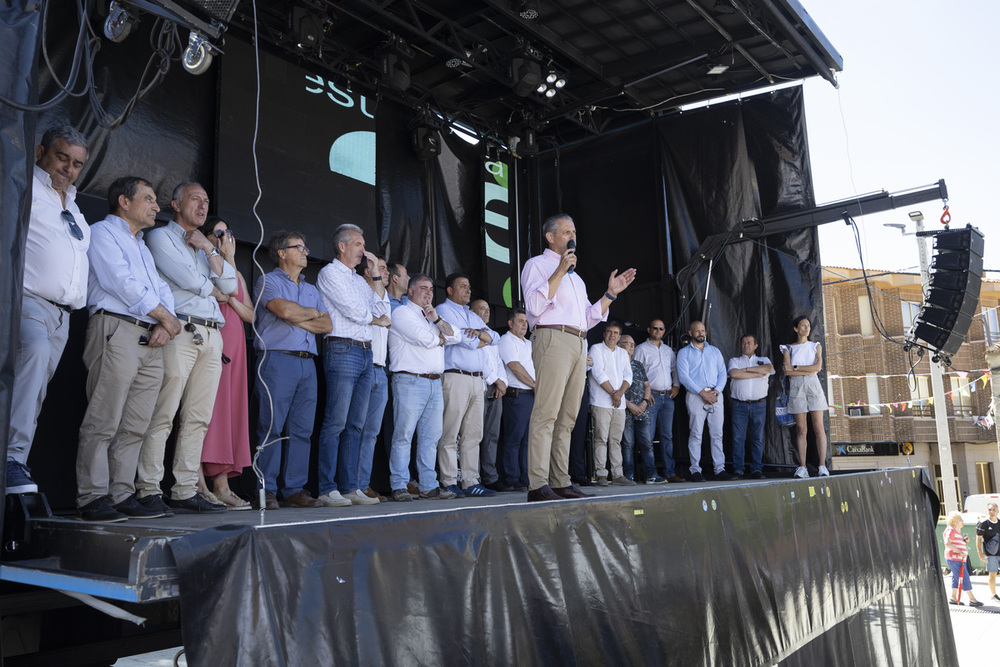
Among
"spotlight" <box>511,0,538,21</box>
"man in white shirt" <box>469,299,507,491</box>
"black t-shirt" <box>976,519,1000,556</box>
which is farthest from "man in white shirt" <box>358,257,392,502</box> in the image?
"black t-shirt" <box>976,519,1000,556</box>

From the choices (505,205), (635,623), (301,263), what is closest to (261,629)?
(635,623)

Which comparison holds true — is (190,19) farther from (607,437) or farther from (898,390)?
(898,390)

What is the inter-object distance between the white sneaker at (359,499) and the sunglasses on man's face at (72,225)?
1.81 m

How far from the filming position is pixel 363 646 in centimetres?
189

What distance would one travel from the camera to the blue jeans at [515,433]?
232 inches

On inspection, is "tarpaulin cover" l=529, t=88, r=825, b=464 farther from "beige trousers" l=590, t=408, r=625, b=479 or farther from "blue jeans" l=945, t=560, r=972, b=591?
"blue jeans" l=945, t=560, r=972, b=591

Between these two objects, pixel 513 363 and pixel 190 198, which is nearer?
pixel 190 198

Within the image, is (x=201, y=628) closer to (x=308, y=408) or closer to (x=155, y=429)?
(x=155, y=429)

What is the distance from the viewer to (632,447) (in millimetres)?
6875

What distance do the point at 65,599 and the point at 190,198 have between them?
1.87 metres

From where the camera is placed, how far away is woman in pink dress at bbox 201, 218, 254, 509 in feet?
12.7

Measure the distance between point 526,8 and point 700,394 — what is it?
12.0 feet

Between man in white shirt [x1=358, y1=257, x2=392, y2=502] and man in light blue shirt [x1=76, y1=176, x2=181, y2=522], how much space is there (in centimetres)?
150

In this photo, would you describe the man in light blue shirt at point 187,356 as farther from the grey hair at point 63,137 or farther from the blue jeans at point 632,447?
the blue jeans at point 632,447
